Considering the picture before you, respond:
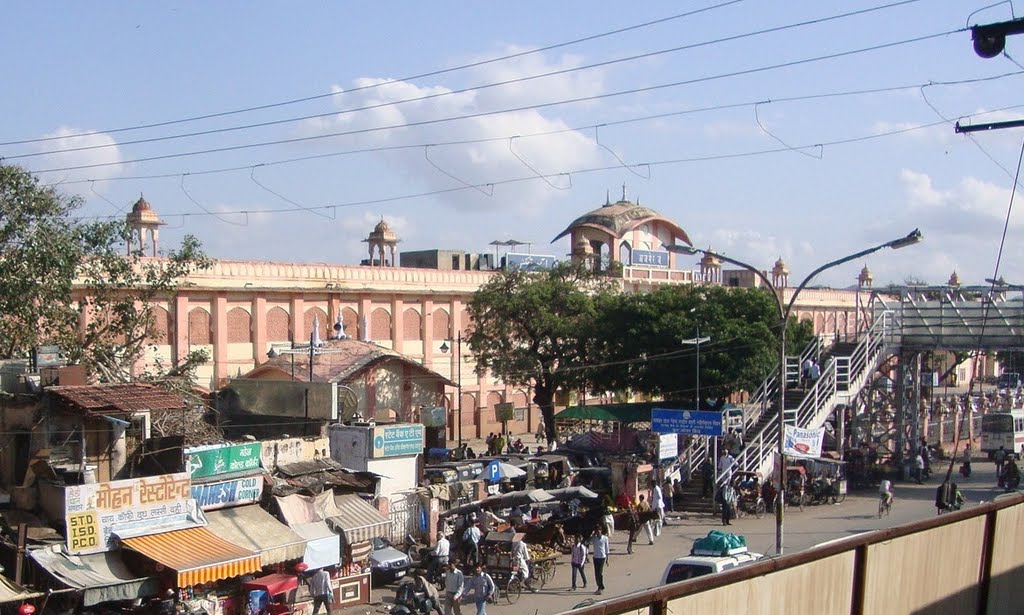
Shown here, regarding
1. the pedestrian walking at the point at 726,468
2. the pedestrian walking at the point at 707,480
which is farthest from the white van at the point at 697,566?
the pedestrian walking at the point at 707,480

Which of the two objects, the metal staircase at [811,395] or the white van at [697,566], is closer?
the white van at [697,566]

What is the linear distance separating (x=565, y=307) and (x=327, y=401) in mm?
16961

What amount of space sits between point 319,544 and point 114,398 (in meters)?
4.46

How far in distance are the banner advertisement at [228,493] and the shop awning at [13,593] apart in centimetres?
344

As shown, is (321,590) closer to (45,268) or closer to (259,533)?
(259,533)

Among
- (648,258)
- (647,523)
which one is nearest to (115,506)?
(647,523)

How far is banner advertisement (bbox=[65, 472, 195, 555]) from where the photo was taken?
16.1 m

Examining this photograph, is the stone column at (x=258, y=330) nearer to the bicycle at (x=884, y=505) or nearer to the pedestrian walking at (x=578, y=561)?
the bicycle at (x=884, y=505)

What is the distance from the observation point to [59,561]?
1587 centimetres

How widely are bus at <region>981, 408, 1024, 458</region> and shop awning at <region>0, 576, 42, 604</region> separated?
37374mm

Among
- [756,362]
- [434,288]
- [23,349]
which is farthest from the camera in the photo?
[434,288]

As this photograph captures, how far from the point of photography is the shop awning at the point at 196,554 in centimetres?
1642

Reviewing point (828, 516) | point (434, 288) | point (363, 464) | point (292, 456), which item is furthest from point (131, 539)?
point (434, 288)

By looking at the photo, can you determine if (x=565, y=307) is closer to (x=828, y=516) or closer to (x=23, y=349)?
(x=828, y=516)
